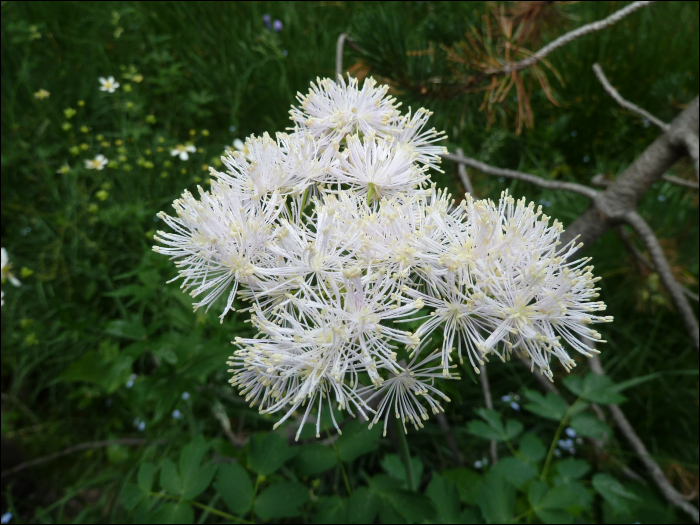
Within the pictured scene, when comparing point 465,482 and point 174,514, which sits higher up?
point 465,482

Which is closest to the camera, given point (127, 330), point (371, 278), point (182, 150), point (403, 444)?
point (371, 278)

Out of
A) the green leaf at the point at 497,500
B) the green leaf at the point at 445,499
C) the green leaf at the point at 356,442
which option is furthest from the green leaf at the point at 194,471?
the green leaf at the point at 497,500

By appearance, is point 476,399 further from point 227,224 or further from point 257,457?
point 227,224

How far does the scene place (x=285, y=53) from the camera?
2986mm

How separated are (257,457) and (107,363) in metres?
0.67

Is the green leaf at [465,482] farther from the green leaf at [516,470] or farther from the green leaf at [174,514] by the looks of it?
the green leaf at [174,514]

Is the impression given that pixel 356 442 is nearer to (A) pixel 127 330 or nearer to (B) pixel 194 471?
(B) pixel 194 471

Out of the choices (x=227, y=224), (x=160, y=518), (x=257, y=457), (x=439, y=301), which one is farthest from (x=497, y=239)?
(x=160, y=518)

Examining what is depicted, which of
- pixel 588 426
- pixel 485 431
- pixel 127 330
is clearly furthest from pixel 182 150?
pixel 588 426

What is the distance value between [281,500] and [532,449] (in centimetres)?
85

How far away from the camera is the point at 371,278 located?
2.77 feet

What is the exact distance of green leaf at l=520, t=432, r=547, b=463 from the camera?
60.0 inches

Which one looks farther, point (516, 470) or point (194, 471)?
point (516, 470)

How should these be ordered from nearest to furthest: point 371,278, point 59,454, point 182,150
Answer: point 371,278, point 59,454, point 182,150
